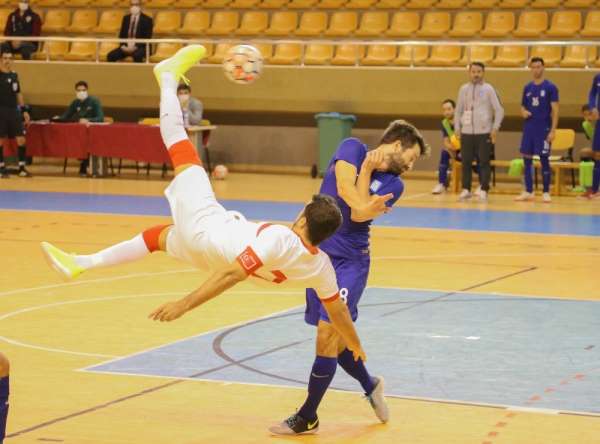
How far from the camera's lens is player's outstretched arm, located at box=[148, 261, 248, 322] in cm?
591

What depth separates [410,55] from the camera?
83.1 ft

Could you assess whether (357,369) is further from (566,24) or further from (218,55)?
(218,55)

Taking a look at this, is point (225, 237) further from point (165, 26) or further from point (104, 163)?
point (165, 26)

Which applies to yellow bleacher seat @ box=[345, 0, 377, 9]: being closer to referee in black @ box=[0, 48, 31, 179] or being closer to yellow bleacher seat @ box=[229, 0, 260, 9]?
yellow bleacher seat @ box=[229, 0, 260, 9]

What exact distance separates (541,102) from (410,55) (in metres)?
5.05

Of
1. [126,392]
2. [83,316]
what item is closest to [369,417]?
[126,392]

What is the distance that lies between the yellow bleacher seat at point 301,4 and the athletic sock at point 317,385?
20716mm

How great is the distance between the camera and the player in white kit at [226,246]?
20.4 feet

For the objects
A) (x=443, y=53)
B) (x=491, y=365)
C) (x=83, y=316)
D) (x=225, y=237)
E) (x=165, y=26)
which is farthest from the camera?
(x=165, y=26)

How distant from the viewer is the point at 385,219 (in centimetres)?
1869

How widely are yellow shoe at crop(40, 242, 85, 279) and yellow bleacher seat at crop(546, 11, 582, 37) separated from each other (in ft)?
62.4

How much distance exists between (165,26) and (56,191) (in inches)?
257

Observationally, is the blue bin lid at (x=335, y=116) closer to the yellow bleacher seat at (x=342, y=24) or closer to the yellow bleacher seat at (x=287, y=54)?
the yellow bleacher seat at (x=287, y=54)

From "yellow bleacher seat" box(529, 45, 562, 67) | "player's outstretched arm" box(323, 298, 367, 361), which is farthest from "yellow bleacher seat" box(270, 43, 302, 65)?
"player's outstretched arm" box(323, 298, 367, 361)
